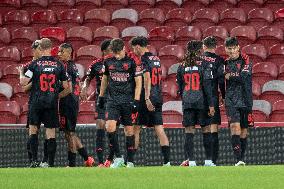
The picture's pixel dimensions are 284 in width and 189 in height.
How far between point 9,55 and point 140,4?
10.8 feet

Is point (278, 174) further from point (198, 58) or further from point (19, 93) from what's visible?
point (19, 93)

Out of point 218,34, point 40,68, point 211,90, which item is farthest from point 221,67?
point 218,34

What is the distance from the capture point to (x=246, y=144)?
14016 millimetres

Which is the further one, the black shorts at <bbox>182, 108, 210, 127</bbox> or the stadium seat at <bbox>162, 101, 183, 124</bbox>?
the stadium seat at <bbox>162, 101, 183, 124</bbox>

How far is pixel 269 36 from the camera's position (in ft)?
58.9

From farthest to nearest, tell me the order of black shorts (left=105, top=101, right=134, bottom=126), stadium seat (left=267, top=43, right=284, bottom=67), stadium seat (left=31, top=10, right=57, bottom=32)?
stadium seat (left=31, top=10, right=57, bottom=32), stadium seat (left=267, top=43, right=284, bottom=67), black shorts (left=105, top=101, right=134, bottom=126)

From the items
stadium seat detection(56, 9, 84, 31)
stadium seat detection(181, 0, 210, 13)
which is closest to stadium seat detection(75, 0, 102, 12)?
stadium seat detection(56, 9, 84, 31)

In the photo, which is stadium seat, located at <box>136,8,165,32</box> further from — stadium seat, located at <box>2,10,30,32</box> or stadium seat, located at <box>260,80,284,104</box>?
stadium seat, located at <box>260,80,284,104</box>

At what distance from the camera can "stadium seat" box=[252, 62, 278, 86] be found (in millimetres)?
16875

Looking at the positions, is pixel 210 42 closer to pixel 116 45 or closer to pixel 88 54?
pixel 116 45

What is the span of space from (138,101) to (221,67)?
1.48 m

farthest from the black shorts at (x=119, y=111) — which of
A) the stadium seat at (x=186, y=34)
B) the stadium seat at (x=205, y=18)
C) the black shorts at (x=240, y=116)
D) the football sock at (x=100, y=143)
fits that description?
the stadium seat at (x=205, y=18)

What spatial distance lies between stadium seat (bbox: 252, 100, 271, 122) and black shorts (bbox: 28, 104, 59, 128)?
4.28 metres

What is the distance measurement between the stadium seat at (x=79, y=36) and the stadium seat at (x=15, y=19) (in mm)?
1409
